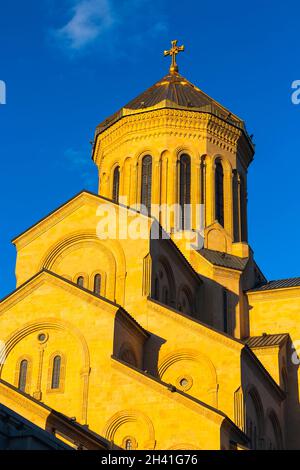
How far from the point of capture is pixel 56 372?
28.7 meters

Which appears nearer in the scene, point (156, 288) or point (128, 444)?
point (128, 444)

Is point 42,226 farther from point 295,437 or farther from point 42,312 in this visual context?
point 295,437

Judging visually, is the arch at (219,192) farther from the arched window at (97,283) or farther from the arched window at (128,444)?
the arched window at (128,444)

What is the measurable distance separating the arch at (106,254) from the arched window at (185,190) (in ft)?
26.1

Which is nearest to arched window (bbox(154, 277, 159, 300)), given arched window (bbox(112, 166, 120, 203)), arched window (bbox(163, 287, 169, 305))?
arched window (bbox(163, 287, 169, 305))

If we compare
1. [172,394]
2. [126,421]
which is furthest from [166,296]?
[126,421]

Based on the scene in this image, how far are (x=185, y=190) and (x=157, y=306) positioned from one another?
11.7 meters

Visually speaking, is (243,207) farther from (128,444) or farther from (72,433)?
(72,433)

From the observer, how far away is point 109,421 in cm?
2733

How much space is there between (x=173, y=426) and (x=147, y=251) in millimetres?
7806

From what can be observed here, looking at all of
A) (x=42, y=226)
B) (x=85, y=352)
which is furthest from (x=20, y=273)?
(x=85, y=352)

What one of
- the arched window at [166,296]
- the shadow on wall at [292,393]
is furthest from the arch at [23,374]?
the shadow on wall at [292,393]

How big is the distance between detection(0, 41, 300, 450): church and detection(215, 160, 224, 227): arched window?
0.22 ft

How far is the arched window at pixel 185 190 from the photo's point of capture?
41.3 meters
